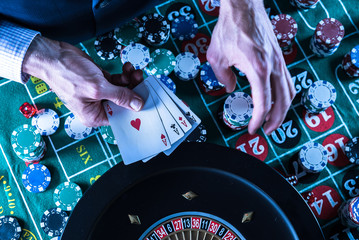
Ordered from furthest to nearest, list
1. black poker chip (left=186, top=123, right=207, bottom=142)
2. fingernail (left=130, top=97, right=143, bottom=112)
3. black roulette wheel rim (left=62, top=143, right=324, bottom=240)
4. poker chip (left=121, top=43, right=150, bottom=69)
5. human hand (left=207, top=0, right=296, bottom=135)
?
poker chip (left=121, top=43, right=150, bottom=69), black poker chip (left=186, top=123, right=207, bottom=142), fingernail (left=130, top=97, right=143, bottom=112), black roulette wheel rim (left=62, top=143, right=324, bottom=240), human hand (left=207, top=0, right=296, bottom=135)

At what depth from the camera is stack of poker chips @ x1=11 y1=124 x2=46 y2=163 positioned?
9.01 feet

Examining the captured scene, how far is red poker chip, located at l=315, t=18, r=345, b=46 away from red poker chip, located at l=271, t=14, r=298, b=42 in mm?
187

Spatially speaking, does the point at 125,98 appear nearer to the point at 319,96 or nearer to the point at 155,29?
the point at 155,29

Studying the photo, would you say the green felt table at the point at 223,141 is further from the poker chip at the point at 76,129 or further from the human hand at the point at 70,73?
the human hand at the point at 70,73

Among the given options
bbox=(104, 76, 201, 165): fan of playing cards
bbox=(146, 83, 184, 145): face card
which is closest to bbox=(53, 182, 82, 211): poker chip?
→ bbox=(104, 76, 201, 165): fan of playing cards

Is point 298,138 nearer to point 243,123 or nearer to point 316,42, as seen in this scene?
point 243,123

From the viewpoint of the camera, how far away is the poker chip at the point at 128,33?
3.10m

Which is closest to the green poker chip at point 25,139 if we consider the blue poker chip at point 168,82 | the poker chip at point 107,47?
the poker chip at point 107,47

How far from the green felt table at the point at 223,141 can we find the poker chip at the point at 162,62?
0.33 ft

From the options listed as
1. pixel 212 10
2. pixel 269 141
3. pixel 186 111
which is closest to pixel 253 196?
pixel 186 111

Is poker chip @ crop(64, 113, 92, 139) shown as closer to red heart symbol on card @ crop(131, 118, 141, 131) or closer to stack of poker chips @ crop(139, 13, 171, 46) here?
red heart symbol on card @ crop(131, 118, 141, 131)

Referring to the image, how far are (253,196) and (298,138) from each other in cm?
104

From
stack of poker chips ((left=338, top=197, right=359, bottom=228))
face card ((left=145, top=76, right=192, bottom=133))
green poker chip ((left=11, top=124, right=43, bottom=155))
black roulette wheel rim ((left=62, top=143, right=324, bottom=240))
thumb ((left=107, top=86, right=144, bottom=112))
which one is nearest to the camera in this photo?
black roulette wheel rim ((left=62, top=143, right=324, bottom=240))

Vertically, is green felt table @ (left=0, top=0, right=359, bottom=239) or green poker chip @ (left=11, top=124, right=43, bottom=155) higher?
green poker chip @ (left=11, top=124, right=43, bottom=155)
